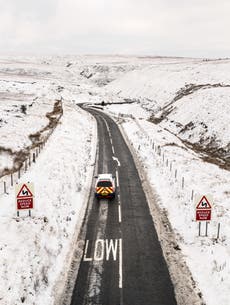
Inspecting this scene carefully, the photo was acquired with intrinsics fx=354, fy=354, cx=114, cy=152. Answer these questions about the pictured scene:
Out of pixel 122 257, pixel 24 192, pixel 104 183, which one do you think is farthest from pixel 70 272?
pixel 104 183

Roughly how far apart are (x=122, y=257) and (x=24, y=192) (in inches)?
242

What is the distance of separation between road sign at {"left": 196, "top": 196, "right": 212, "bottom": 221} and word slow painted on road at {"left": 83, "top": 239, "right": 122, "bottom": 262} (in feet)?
15.0

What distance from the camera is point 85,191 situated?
2819 cm

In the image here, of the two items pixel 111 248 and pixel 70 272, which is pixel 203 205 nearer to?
pixel 111 248

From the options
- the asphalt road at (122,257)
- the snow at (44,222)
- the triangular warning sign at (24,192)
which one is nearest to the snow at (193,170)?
the asphalt road at (122,257)

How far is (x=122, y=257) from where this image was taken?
→ 1783 centimetres

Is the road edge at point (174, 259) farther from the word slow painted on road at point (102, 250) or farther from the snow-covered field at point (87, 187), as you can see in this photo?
the word slow painted on road at point (102, 250)

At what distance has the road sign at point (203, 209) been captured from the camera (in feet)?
61.2

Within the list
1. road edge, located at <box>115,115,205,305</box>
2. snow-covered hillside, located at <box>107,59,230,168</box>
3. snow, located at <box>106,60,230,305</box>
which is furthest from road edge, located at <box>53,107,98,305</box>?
snow-covered hillside, located at <box>107,59,230,168</box>

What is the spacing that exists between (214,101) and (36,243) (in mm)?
51638

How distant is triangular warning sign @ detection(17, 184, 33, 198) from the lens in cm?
1858

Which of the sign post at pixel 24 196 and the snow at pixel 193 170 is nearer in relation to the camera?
the snow at pixel 193 170

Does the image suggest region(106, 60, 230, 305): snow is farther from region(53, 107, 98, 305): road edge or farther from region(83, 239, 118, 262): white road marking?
region(53, 107, 98, 305): road edge

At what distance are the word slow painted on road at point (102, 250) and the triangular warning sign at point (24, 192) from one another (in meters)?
4.14
